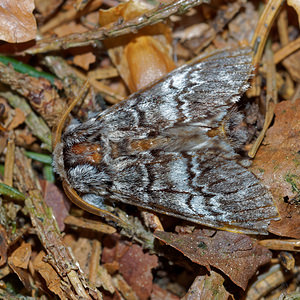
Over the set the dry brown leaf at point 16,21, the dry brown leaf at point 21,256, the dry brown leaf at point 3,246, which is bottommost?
the dry brown leaf at point 21,256

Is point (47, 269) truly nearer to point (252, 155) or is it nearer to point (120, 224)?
point (120, 224)

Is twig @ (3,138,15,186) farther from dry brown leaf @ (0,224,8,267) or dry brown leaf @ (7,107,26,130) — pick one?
dry brown leaf @ (0,224,8,267)

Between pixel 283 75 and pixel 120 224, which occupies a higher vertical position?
pixel 283 75

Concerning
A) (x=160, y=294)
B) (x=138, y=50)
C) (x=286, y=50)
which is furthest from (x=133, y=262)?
(x=286, y=50)

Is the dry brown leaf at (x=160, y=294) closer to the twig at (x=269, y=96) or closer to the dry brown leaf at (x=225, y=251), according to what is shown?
the dry brown leaf at (x=225, y=251)

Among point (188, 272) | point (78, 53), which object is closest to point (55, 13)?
point (78, 53)

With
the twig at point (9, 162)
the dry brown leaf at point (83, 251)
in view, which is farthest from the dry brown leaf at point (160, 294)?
the twig at point (9, 162)

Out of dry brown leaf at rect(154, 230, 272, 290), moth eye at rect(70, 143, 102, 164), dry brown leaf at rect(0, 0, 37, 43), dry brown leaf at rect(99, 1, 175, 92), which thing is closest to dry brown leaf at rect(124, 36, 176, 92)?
dry brown leaf at rect(99, 1, 175, 92)

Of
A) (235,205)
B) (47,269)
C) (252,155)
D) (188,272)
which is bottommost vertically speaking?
(188,272)
